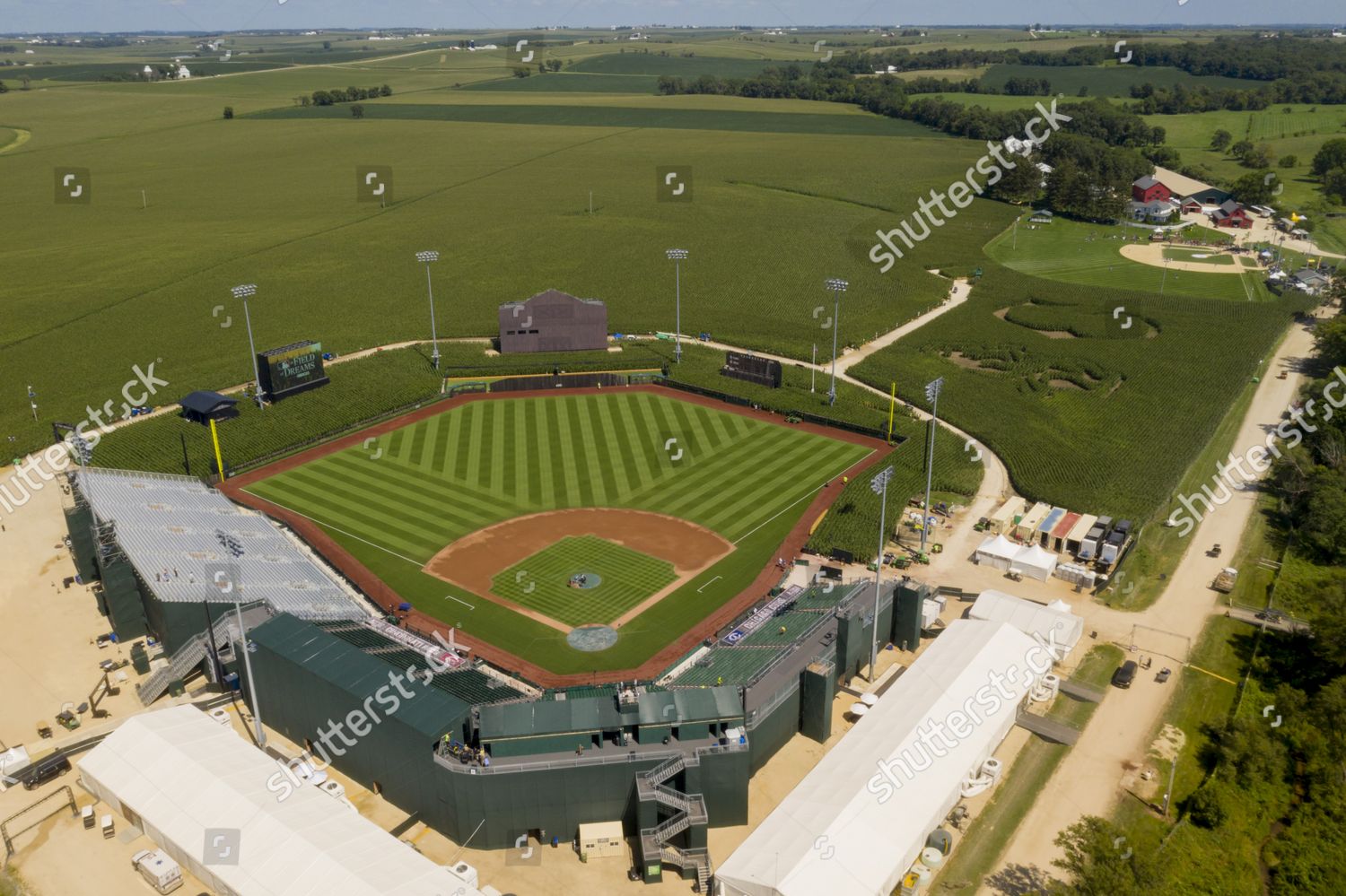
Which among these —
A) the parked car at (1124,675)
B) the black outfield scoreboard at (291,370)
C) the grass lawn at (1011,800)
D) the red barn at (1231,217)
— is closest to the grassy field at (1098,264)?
the red barn at (1231,217)

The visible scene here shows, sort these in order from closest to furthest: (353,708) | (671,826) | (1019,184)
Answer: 1. (671,826)
2. (353,708)
3. (1019,184)

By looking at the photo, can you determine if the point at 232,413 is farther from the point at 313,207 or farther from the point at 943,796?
the point at 313,207

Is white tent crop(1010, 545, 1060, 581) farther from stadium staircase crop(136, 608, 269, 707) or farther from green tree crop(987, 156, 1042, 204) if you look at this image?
green tree crop(987, 156, 1042, 204)

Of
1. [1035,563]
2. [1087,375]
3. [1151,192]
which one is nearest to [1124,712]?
[1035,563]

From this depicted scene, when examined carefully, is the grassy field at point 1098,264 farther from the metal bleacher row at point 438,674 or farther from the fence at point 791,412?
the metal bleacher row at point 438,674

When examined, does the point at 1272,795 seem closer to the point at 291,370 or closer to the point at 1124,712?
the point at 1124,712
